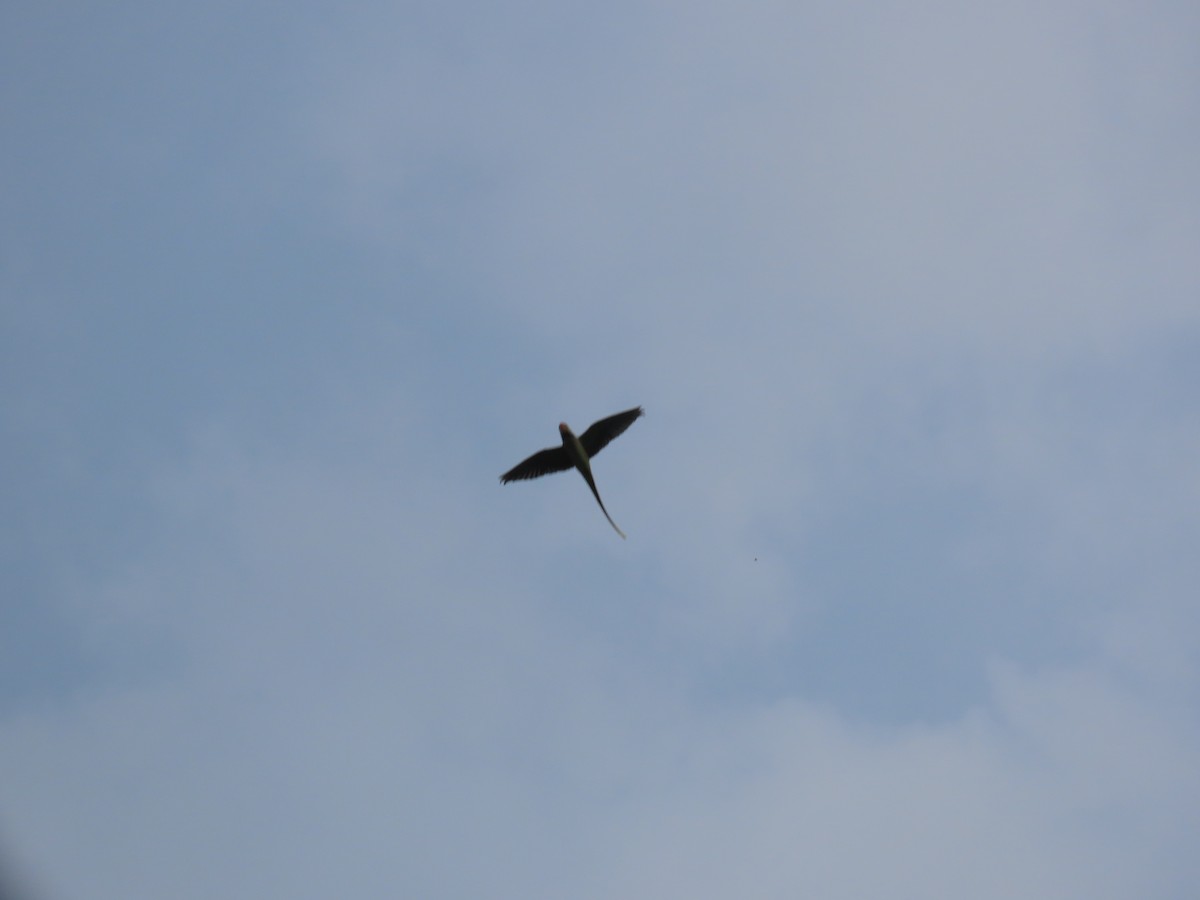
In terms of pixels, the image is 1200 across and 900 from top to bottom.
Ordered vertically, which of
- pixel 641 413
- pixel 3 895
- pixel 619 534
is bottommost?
pixel 3 895

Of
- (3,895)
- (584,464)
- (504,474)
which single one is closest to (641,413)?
(584,464)

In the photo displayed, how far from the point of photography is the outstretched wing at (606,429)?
97.9ft

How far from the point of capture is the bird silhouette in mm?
29891

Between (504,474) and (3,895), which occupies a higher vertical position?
(504,474)

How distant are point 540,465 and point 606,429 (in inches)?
98.1

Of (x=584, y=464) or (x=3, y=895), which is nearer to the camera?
(x=3, y=895)

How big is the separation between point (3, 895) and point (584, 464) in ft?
79.3

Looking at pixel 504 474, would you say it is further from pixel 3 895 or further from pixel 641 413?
pixel 3 895

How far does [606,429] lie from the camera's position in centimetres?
3016

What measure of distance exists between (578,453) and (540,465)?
1467mm

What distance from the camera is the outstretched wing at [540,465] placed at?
3067 cm

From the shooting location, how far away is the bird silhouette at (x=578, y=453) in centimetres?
2989

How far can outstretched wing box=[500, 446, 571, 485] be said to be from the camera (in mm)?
30672

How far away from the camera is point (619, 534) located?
3038 centimetres
